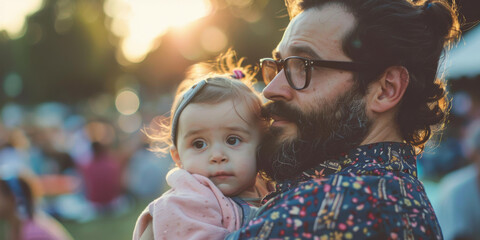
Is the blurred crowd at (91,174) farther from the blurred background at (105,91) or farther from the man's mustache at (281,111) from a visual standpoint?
the man's mustache at (281,111)

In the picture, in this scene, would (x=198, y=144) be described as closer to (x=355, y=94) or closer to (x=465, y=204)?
(x=355, y=94)

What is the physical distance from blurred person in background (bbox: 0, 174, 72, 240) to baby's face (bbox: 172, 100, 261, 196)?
3.32 m

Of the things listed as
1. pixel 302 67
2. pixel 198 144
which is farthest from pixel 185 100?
pixel 302 67

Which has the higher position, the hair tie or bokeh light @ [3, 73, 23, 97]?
bokeh light @ [3, 73, 23, 97]

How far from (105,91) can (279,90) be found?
35.7 metres

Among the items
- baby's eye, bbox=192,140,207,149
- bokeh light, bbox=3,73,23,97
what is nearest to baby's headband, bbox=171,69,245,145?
baby's eye, bbox=192,140,207,149

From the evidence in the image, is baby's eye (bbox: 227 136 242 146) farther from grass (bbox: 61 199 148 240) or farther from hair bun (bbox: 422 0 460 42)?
grass (bbox: 61 199 148 240)

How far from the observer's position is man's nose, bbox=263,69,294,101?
224cm

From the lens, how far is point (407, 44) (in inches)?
85.0

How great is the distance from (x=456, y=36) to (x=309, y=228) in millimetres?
1461

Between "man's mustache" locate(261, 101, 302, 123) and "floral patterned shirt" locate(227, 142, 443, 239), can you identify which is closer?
"floral patterned shirt" locate(227, 142, 443, 239)

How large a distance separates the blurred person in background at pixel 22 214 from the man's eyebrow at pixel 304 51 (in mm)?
3711

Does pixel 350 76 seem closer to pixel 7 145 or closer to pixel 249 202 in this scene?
pixel 249 202

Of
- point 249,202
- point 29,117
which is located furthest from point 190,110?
point 29,117
